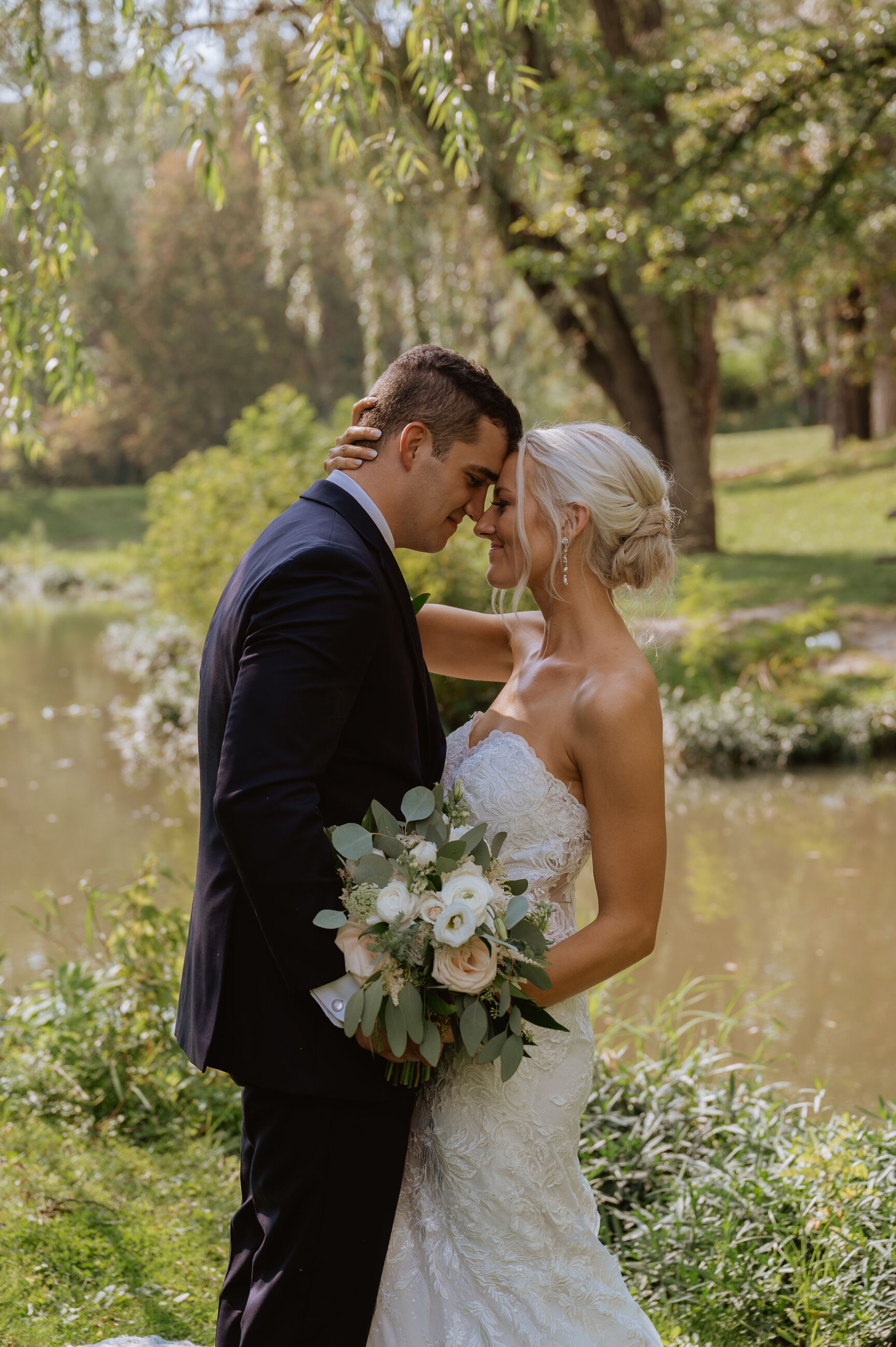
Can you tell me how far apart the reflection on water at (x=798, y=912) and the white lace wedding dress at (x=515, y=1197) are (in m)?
2.57

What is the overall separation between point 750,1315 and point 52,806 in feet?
25.9

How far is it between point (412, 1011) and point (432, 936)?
0.12 meters

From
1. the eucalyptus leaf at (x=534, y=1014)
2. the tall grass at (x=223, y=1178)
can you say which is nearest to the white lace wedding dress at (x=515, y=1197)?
the eucalyptus leaf at (x=534, y=1014)

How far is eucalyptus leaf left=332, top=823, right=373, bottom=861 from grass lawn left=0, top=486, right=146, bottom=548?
34.2m

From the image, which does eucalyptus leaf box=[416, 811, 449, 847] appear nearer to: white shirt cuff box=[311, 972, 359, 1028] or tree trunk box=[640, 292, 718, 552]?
white shirt cuff box=[311, 972, 359, 1028]

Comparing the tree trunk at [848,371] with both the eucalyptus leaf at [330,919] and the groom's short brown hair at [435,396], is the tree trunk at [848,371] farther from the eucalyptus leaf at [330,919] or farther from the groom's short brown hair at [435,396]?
the eucalyptus leaf at [330,919]

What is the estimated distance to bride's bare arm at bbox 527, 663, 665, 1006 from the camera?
223cm

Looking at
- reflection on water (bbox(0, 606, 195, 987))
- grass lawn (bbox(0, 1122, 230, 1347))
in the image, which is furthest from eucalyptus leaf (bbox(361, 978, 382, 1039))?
reflection on water (bbox(0, 606, 195, 987))

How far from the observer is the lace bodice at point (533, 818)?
96.5 inches

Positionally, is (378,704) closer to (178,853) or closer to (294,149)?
(178,853)

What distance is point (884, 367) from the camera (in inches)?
872

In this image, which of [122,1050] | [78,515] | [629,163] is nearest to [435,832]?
[122,1050]

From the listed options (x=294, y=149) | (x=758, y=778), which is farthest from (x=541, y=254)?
(x=758, y=778)

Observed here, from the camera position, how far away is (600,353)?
47.8ft
